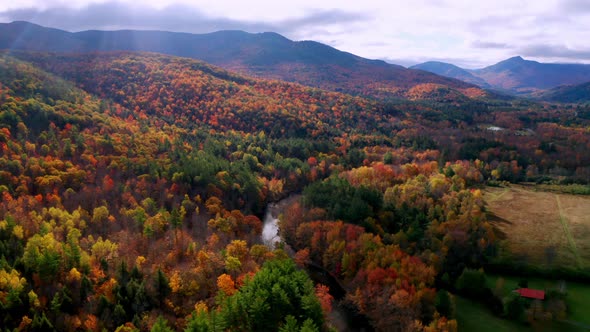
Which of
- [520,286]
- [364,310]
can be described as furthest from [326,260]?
[520,286]

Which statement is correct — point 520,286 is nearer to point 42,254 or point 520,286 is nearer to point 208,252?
point 208,252

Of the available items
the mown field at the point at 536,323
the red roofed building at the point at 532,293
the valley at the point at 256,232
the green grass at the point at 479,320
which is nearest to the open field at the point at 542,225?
the valley at the point at 256,232

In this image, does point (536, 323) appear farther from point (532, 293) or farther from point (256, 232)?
point (256, 232)

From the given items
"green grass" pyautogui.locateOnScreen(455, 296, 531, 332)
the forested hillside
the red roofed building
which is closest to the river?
the forested hillside

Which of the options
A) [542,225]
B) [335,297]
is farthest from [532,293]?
[542,225]

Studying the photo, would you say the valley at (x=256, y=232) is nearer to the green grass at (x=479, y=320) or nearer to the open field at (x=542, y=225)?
the green grass at (x=479, y=320)

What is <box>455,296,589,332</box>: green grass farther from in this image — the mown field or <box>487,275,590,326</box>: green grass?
<box>487,275,590,326</box>: green grass
